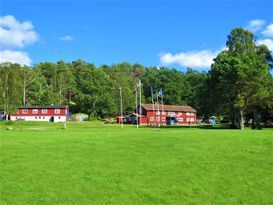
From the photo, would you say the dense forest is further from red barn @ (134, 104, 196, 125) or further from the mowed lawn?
the mowed lawn

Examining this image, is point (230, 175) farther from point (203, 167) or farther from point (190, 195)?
point (190, 195)

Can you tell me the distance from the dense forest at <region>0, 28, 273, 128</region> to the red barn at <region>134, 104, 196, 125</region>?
5740 millimetres

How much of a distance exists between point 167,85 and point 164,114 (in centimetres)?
2261

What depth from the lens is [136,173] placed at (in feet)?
44.5

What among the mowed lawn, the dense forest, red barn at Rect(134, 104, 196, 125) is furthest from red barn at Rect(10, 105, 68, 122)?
the mowed lawn

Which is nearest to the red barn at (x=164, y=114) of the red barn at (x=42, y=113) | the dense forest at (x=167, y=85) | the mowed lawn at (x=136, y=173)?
the dense forest at (x=167, y=85)

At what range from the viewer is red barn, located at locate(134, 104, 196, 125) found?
113 m

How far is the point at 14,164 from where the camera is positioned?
14.3 m

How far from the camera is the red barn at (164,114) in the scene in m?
113

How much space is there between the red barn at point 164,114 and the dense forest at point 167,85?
18.8ft

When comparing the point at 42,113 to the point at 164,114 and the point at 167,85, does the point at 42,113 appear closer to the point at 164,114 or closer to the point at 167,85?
the point at 164,114

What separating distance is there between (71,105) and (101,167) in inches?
4309

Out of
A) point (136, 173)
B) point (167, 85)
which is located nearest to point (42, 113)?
point (167, 85)

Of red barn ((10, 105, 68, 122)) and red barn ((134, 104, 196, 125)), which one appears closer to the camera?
red barn ((10, 105, 68, 122))
